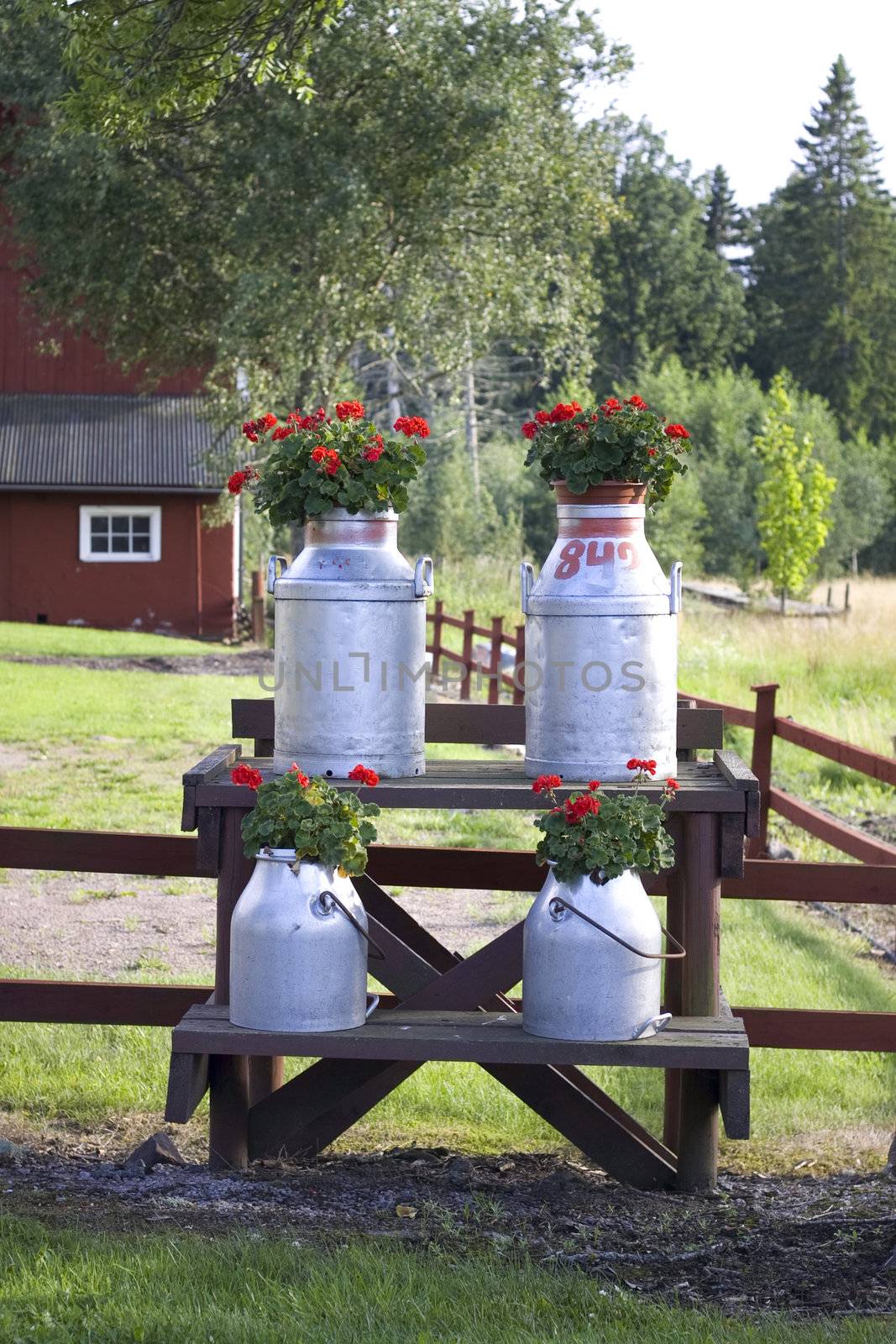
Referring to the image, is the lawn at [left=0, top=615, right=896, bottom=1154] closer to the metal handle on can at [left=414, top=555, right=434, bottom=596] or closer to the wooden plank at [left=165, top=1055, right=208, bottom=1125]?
the wooden plank at [left=165, top=1055, right=208, bottom=1125]

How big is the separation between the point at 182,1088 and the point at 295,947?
42 centimetres

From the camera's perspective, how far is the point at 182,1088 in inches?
138

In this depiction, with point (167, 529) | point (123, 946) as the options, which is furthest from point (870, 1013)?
point (167, 529)

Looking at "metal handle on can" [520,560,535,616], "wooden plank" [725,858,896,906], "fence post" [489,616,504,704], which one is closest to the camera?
"metal handle on can" [520,560,535,616]

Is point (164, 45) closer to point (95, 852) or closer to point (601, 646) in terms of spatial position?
point (95, 852)

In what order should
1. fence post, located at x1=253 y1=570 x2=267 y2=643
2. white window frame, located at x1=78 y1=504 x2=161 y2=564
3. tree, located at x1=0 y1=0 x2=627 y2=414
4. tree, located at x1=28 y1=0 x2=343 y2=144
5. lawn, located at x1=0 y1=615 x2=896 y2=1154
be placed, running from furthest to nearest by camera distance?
white window frame, located at x1=78 y1=504 x2=161 y2=564 → fence post, located at x1=253 y1=570 x2=267 y2=643 → tree, located at x1=0 y1=0 x2=627 y2=414 → tree, located at x1=28 y1=0 x2=343 y2=144 → lawn, located at x1=0 y1=615 x2=896 y2=1154

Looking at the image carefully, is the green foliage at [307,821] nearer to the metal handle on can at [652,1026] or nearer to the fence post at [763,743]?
the metal handle on can at [652,1026]

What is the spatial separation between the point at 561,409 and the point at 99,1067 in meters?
3.00

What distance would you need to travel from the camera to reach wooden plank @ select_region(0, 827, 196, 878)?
4.55 m

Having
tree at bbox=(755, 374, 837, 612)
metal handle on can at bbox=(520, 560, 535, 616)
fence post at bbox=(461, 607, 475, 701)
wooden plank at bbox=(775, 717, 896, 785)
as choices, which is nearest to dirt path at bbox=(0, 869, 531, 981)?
wooden plank at bbox=(775, 717, 896, 785)

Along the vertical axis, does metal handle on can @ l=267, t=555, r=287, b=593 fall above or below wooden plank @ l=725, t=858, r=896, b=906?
above

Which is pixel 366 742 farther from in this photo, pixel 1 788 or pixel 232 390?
pixel 232 390

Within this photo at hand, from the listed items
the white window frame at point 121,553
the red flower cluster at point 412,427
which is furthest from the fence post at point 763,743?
the white window frame at point 121,553

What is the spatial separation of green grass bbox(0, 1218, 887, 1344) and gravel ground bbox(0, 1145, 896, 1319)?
0.12 metres
